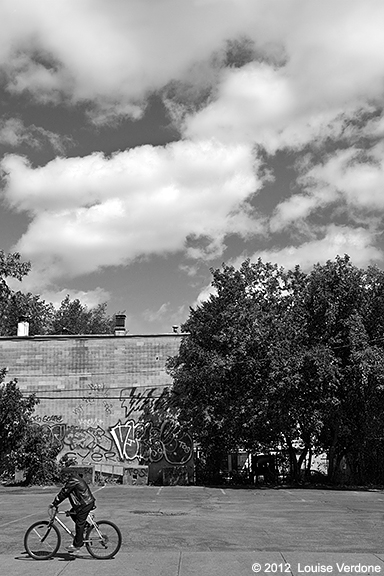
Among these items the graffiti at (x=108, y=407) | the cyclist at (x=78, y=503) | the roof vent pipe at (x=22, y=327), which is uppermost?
the roof vent pipe at (x=22, y=327)

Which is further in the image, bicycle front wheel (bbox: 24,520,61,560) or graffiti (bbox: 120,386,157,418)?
graffiti (bbox: 120,386,157,418)

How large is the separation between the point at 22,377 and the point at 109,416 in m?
5.10

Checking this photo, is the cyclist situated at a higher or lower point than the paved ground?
higher

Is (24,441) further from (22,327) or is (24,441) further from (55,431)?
(22,327)

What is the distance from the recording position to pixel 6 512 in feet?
58.2

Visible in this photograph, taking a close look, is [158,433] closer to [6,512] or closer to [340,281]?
[340,281]

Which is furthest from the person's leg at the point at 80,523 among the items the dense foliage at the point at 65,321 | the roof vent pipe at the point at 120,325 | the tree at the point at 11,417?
the dense foliage at the point at 65,321

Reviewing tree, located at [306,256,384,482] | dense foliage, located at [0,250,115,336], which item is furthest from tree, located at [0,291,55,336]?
tree, located at [306,256,384,482]

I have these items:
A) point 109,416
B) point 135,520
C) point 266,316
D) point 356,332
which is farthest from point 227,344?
point 135,520

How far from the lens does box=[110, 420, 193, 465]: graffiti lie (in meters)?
32.7

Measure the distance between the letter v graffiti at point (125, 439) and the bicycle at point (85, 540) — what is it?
2287cm

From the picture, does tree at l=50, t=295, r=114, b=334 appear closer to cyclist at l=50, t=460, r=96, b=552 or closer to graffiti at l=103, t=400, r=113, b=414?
graffiti at l=103, t=400, r=113, b=414

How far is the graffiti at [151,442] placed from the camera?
32.7m

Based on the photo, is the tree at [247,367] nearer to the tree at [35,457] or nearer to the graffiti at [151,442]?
the graffiti at [151,442]
